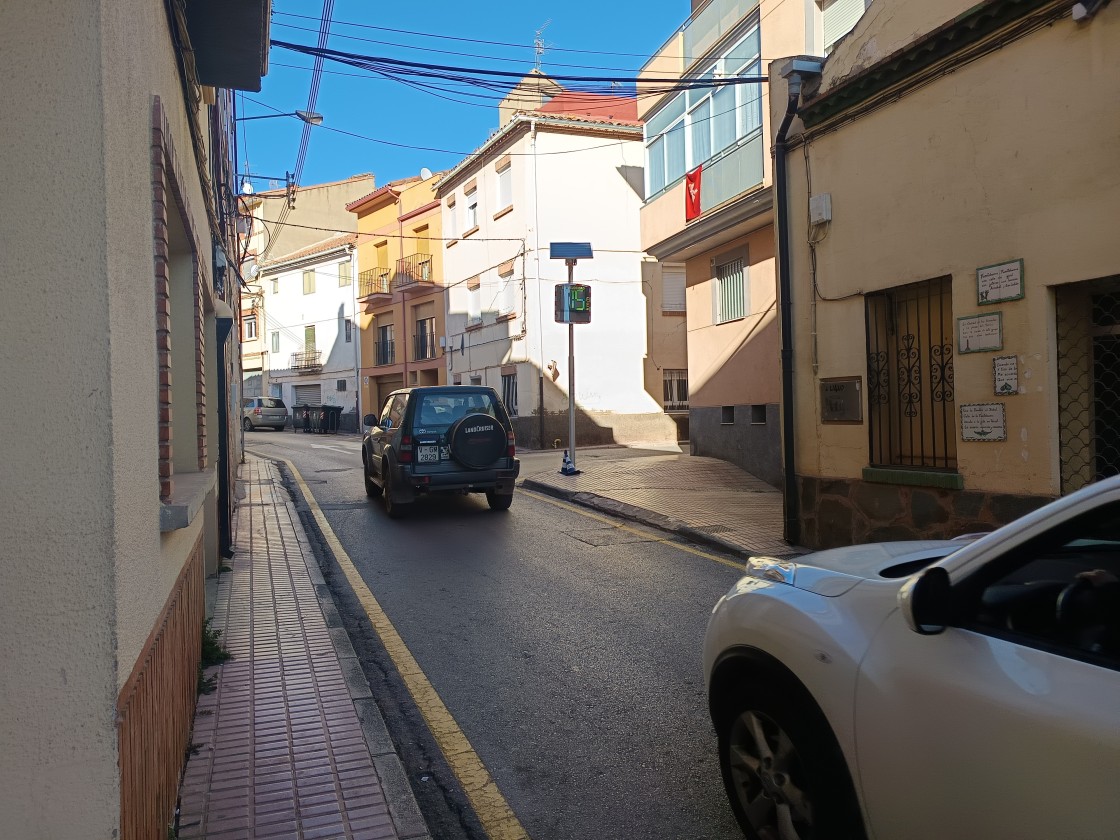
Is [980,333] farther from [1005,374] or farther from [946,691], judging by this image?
[946,691]

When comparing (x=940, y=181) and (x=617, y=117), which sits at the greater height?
(x=617, y=117)

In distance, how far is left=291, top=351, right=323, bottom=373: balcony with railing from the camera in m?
43.0

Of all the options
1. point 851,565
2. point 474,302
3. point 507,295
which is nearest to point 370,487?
point 851,565

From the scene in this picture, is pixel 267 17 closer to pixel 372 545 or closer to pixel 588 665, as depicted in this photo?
pixel 588 665

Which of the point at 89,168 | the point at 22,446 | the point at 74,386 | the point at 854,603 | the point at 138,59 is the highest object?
the point at 138,59

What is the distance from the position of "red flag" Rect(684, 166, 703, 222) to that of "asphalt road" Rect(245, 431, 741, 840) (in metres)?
6.77

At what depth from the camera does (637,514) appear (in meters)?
11.4

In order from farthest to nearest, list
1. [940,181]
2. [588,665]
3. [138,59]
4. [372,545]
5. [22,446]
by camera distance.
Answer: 1. [372,545]
2. [940,181]
3. [588,665]
4. [138,59]
5. [22,446]

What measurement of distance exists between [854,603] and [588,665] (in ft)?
9.74

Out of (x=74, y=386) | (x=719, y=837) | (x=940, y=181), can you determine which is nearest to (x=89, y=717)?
(x=74, y=386)

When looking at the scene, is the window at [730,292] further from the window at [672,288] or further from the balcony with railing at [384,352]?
the balcony with railing at [384,352]

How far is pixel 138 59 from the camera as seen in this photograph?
3.25 meters

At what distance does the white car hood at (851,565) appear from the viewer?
2984mm

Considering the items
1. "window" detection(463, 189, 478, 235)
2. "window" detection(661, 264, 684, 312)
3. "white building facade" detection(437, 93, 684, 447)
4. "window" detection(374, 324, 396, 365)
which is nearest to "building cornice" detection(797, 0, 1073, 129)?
"white building facade" detection(437, 93, 684, 447)
